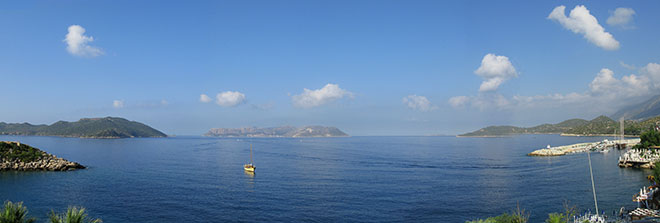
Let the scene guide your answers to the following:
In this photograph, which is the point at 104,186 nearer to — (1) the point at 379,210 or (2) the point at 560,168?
(1) the point at 379,210

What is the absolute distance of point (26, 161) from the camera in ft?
244

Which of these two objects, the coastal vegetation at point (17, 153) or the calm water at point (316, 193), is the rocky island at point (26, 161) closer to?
the coastal vegetation at point (17, 153)

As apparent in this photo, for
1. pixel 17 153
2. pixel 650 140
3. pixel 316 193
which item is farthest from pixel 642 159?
pixel 17 153

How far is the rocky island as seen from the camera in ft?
239

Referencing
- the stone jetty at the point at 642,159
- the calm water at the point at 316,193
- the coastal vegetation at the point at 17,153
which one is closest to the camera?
the calm water at the point at 316,193

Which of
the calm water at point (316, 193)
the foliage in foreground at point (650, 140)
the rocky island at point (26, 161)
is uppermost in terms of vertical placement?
the foliage in foreground at point (650, 140)

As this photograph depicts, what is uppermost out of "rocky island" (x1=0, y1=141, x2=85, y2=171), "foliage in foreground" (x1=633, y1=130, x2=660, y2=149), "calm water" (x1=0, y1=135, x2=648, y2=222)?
"foliage in foreground" (x1=633, y1=130, x2=660, y2=149)

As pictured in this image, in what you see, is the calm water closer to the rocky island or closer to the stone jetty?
the stone jetty

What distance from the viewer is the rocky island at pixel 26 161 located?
72938mm

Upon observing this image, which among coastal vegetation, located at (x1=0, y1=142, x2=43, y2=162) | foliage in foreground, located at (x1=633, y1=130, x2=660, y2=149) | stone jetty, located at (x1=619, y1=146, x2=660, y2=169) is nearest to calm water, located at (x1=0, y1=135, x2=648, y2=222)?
stone jetty, located at (x1=619, y1=146, x2=660, y2=169)

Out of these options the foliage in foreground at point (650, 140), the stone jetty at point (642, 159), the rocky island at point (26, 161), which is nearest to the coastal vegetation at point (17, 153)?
the rocky island at point (26, 161)

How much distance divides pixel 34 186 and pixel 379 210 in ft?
Answer: 172

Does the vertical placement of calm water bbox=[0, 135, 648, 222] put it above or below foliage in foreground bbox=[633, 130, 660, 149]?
below

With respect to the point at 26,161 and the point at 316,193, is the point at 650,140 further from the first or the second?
the point at 26,161
